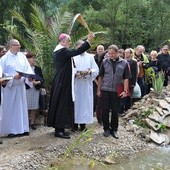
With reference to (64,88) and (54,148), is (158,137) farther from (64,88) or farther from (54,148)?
(54,148)

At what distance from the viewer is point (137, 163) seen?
6902 mm

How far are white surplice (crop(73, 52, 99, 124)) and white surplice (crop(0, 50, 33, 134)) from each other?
3.30ft

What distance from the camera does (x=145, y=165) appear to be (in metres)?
6.82

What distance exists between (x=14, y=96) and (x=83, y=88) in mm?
1406

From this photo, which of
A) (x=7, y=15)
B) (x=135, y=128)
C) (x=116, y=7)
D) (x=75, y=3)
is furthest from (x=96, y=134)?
(x=75, y=3)

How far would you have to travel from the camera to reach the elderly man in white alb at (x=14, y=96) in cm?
739

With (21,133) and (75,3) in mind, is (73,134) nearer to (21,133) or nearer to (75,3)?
(21,133)

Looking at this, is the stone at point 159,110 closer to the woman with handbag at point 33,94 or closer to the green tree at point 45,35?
the green tree at point 45,35

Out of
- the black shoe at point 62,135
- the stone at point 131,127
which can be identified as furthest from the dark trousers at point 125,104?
the black shoe at point 62,135

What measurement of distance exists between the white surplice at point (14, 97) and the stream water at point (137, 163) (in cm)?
154

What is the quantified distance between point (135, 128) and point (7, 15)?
53.7 feet

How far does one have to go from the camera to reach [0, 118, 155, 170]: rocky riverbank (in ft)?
20.0

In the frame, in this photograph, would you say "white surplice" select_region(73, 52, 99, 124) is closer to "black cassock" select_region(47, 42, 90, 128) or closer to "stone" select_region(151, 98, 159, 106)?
"black cassock" select_region(47, 42, 90, 128)

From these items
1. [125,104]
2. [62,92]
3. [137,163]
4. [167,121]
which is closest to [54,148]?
[62,92]
